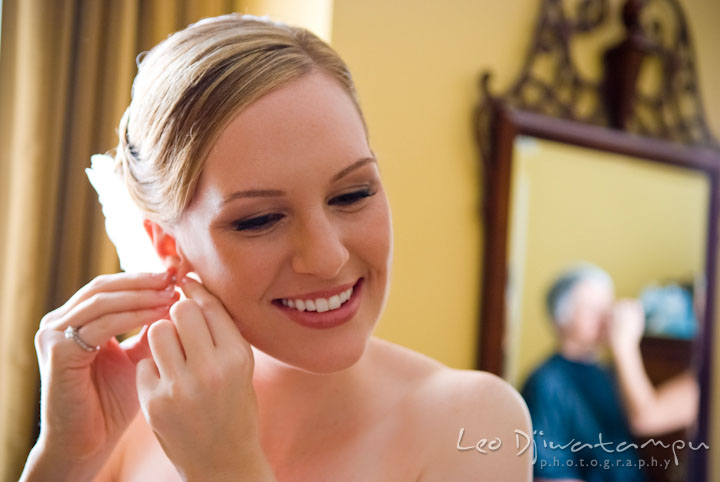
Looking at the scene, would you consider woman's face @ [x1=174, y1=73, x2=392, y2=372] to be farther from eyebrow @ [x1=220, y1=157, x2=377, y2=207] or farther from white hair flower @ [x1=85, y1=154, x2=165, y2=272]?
white hair flower @ [x1=85, y1=154, x2=165, y2=272]

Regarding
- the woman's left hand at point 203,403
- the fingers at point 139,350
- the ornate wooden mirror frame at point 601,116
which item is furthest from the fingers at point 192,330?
the ornate wooden mirror frame at point 601,116

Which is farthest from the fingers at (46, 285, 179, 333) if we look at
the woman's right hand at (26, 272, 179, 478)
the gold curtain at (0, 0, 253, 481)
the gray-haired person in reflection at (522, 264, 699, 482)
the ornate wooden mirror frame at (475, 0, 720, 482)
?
the gray-haired person in reflection at (522, 264, 699, 482)

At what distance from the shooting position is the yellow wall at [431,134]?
5.04 ft

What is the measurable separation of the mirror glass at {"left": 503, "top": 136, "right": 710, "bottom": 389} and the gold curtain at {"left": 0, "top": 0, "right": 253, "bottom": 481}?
3.54 feet

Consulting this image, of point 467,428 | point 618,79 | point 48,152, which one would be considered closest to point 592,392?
point 618,79

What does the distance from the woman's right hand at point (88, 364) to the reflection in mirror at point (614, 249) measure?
1.11m

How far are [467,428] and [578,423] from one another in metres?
1.13

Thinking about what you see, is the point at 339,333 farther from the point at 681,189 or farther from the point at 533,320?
the point at 681,189

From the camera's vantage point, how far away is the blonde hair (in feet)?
2.48

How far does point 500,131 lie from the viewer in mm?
1697

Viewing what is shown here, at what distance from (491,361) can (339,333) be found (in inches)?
38.6

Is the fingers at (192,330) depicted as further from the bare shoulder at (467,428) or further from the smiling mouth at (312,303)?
the bare shoulder at (467,428)

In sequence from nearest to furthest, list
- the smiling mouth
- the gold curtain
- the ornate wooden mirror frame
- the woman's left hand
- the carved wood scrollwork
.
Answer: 1. the woman's left hand
2. the smiling mouth
3. the gold curtain
4. the ornate wooden mirror frame
5. the carved wood scrollwork

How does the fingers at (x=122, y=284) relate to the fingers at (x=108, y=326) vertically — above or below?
above
